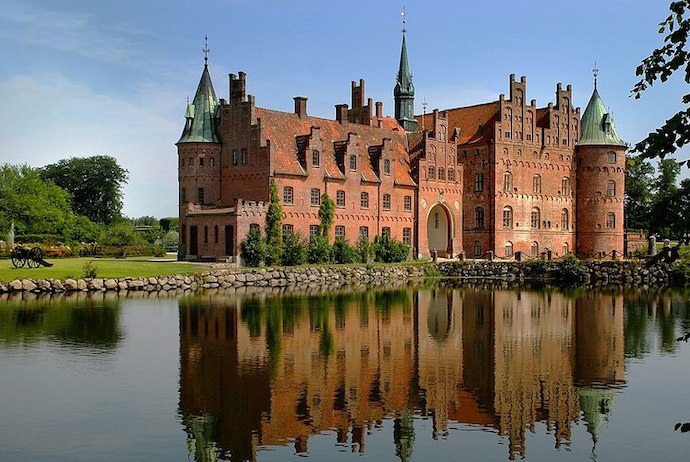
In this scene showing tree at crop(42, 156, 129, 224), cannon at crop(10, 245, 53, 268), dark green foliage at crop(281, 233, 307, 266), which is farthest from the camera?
tree at crop(42, 156, 129, 224)

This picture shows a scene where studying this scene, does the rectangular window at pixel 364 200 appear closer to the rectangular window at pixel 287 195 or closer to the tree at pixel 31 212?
the rectangular window at pixel 287 195

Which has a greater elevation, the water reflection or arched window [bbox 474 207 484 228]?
arched window [bbox 474 207 484 228]

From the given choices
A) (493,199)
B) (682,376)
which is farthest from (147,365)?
(493,199)

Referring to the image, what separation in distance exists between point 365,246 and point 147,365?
35026 millimetres

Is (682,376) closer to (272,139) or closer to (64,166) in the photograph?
(272,139)

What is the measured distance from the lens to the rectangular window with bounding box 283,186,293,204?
4956cm

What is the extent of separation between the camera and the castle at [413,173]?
5003cm

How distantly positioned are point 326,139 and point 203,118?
8.24 m

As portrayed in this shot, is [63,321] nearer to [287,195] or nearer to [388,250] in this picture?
[287,195]

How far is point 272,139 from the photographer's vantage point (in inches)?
1986

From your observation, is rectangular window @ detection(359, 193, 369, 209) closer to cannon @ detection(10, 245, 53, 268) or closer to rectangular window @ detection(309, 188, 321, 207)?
rectangular window @ detection(309, 188, 321, 207)

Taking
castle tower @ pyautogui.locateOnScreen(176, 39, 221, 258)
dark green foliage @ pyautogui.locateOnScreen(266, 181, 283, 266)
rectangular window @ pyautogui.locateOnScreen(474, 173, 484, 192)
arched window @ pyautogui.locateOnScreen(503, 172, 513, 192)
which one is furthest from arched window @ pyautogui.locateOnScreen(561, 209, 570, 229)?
castle tower @ pyautogui.locateOnScreen(176, 39, 221, 258)

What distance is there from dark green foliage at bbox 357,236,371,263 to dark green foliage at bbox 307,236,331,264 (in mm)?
3094

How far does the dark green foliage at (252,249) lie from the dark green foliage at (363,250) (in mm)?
8007
